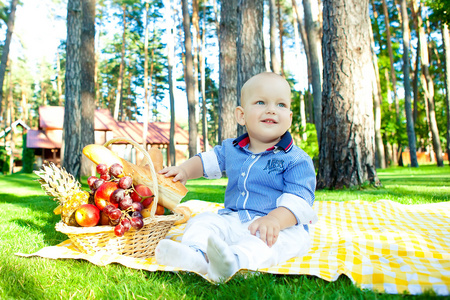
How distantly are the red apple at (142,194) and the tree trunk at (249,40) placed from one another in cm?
444

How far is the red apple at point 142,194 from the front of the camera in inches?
92.2

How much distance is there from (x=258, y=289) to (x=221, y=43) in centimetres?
869

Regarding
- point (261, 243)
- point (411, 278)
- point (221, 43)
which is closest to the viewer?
point (411, 278)

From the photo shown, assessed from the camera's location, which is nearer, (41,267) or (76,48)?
(41,267)

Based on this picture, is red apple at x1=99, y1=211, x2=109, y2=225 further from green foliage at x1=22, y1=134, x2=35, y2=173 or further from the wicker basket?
green foliage at x1=22, y1=134, x2=35, y2=173

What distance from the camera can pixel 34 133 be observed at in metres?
25.1

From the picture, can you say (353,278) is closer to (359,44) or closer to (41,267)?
(41,267)

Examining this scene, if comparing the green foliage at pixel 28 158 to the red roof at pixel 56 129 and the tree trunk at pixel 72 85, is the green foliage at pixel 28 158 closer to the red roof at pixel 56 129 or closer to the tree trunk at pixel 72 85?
the red roof at pixel 56 129

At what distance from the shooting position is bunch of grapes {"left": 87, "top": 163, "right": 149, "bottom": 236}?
2.11 meters

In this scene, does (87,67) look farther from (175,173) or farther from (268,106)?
(268,106)

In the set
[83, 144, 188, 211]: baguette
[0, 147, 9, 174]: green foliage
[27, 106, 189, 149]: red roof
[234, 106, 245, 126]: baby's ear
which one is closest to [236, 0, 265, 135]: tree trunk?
[234, 106, 245, 126]: baby's ear

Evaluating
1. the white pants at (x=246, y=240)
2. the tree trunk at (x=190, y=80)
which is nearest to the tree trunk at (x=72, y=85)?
the white pants at (x=246, y=240)

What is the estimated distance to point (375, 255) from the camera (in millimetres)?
2125

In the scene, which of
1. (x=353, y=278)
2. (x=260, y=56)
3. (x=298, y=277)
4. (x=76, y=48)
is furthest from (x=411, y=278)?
(x=76, y=48)
